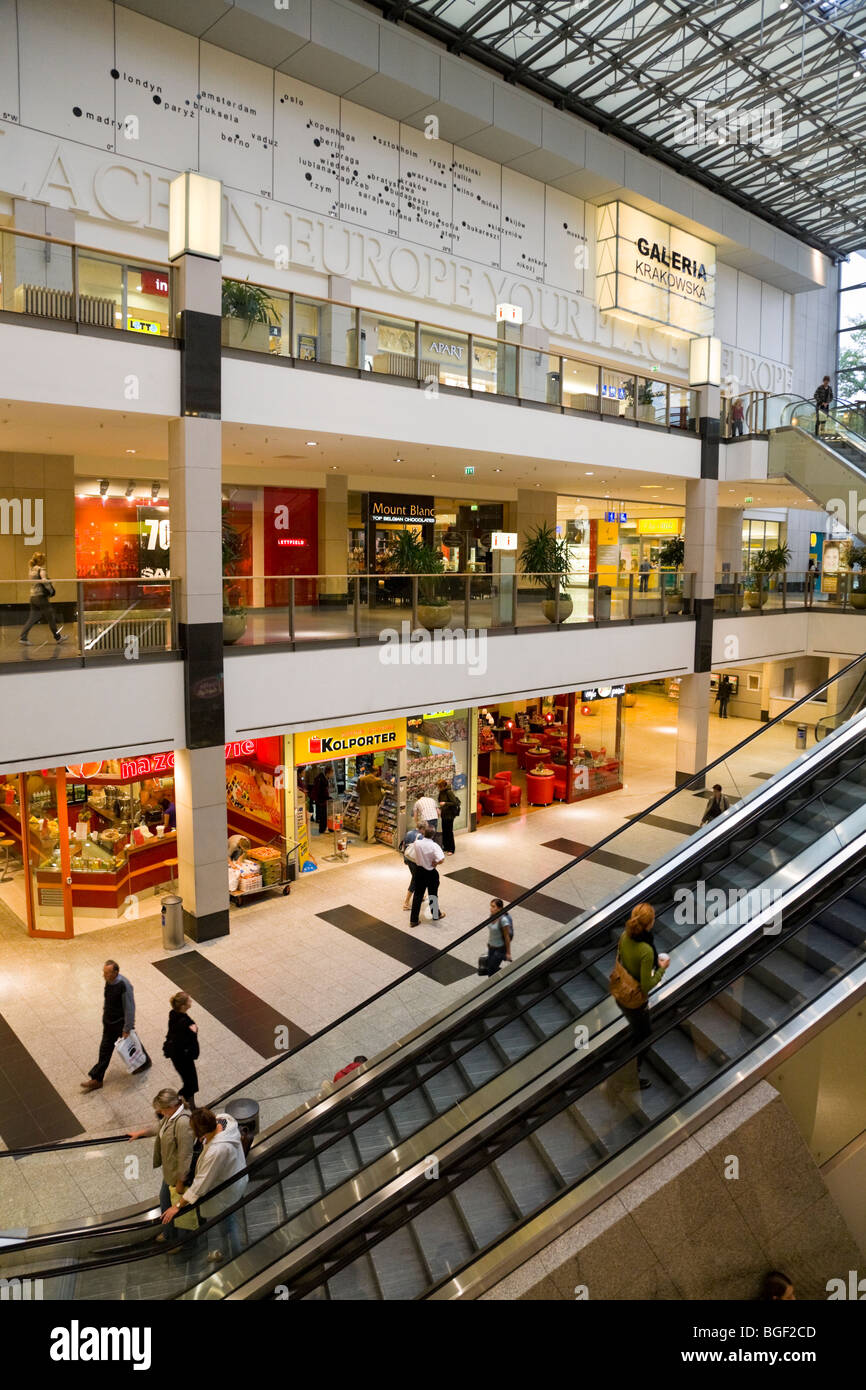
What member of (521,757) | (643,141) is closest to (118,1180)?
(521,757)

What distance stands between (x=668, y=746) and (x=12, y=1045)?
725 inches

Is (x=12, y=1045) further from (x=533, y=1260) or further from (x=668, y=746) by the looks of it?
(x=668, y=746)

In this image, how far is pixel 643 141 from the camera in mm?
21016

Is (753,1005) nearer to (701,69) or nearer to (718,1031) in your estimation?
(718,1031)

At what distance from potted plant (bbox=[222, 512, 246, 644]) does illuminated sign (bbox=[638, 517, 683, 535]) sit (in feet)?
65.1

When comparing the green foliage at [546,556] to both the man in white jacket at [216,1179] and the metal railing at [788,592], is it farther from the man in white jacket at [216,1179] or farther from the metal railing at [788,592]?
the man in white jacket at [216,1179]

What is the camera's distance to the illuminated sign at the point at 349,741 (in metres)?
13.1

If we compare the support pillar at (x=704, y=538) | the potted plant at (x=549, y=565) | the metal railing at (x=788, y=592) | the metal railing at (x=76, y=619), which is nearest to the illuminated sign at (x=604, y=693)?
the support pillar at (x=704, y=538)

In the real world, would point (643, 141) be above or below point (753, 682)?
above

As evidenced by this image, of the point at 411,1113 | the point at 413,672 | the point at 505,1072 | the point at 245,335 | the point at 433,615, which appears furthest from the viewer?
the point at 433,615

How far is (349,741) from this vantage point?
13.6 m

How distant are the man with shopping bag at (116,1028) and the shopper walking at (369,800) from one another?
6.97 meters

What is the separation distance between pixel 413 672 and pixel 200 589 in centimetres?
361

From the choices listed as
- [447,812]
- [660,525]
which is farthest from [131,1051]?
[660,525]
